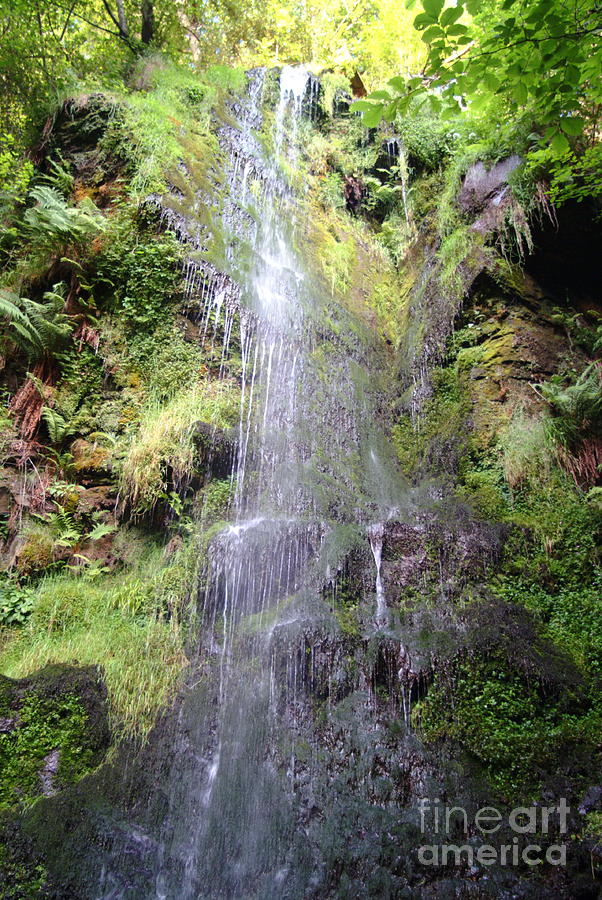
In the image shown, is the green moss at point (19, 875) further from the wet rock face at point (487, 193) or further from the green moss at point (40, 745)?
the wet rock face at point (487, 193)

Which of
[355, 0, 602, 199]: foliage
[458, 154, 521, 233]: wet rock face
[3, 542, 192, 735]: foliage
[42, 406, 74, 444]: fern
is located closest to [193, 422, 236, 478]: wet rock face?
[3, 542, 192, 735]: foliage

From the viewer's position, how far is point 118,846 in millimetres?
4012

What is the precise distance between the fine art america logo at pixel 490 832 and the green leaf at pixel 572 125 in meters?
4.85

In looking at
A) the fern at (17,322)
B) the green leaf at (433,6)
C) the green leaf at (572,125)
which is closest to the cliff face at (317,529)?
the fern at (17,322)

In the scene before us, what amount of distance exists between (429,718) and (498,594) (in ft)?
4.78

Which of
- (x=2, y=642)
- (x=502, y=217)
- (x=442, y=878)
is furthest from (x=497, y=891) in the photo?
(x=502, y=217)

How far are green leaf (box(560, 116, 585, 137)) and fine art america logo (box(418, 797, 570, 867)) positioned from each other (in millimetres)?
4855

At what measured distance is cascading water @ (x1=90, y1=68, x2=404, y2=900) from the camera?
4.07m

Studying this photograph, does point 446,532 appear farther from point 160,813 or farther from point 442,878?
point 160,813

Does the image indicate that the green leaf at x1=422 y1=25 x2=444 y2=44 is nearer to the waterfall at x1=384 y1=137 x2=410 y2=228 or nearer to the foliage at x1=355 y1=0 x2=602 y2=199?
the foliage at x1=355 y1=0 x2=602 y2=199

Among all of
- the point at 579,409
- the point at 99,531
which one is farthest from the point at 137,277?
the point at 579,409

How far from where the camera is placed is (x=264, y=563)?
5.66 m

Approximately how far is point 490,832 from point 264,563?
10.1 ft

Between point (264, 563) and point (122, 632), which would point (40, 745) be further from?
point (264, 563)
